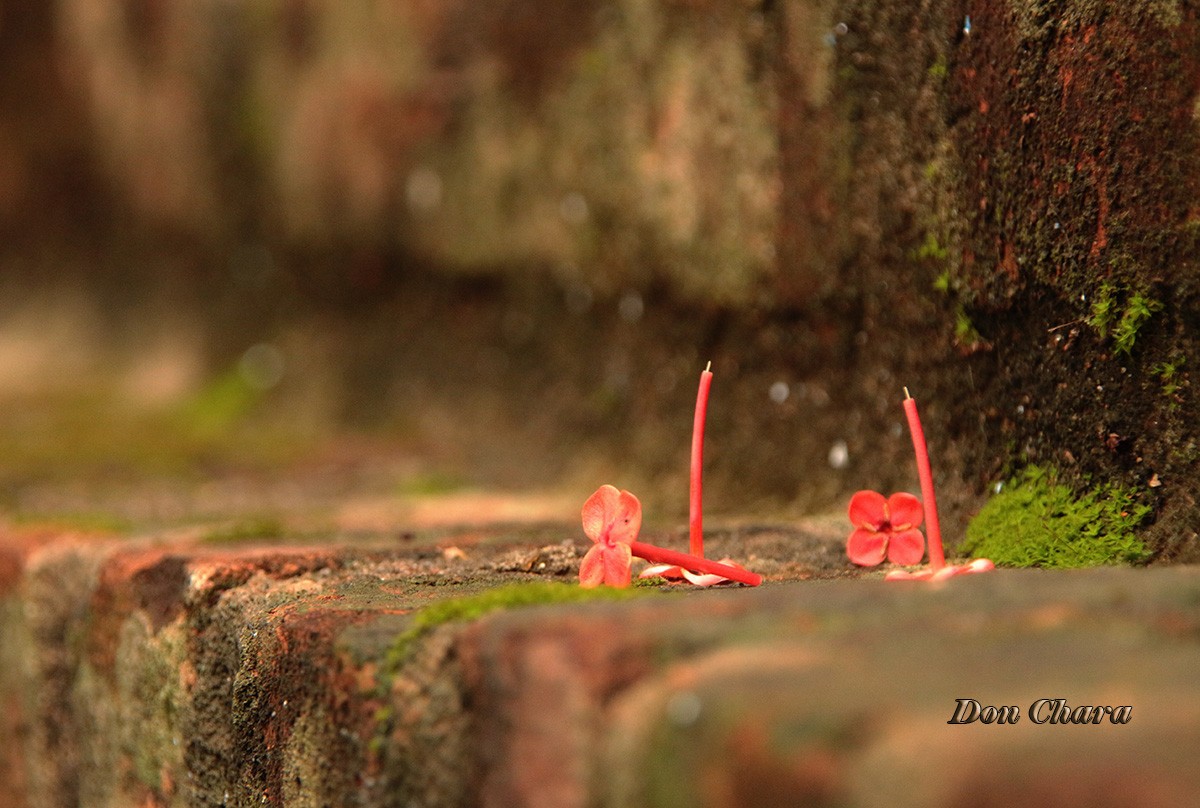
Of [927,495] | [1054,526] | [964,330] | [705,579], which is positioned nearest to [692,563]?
[705,579]

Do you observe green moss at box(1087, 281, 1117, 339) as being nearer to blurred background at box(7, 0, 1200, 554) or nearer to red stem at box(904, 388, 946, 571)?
blurred background at box(7, 0, 1200, 554)

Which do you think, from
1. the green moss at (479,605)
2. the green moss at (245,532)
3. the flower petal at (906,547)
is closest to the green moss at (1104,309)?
the flower petal at (906,547)

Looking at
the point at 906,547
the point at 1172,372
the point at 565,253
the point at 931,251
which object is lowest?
the point at 906,547

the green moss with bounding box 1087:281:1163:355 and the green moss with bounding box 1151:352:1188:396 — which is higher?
the green moss with bounding box 1087:281:1163:355

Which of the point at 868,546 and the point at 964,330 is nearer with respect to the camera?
the point at 868,546

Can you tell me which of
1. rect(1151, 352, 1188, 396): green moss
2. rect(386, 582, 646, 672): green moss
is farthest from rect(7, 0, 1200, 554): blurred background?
rect(386, 582, 646, 672): green moss

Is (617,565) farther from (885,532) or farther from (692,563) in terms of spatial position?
(885,532)

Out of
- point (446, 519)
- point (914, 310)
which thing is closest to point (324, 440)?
point (446, 519)
